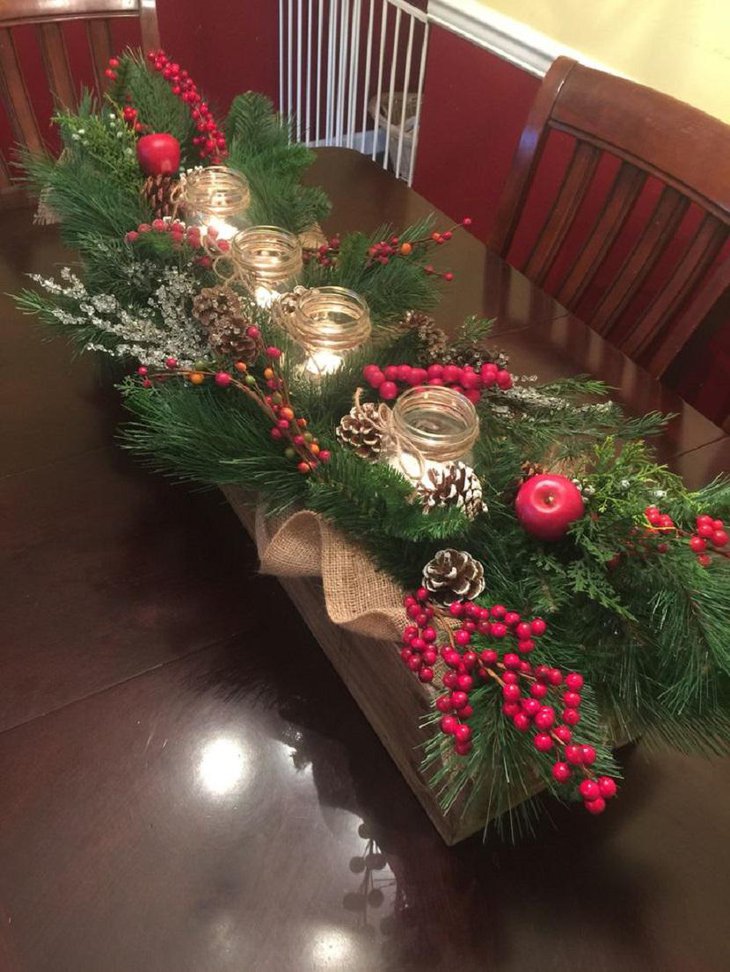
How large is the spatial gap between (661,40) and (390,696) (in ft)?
4.16

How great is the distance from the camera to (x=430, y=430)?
581 millimetres

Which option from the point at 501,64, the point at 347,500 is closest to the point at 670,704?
the point at 347,500

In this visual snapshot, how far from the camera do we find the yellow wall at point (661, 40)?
123 cm

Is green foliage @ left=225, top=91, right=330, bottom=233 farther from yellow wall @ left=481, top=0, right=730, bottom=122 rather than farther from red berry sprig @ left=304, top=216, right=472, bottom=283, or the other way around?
→ yellow wall @ left=481, top=0, right=730, bottom=122

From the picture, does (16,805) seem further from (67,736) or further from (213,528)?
(213,528)

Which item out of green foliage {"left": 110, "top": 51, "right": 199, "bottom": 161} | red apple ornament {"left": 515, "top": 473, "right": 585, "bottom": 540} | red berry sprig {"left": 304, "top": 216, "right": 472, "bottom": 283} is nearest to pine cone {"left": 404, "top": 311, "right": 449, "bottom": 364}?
red berry sprig {"left": 304, "top": 216, "right": 472, "bottom": 283}

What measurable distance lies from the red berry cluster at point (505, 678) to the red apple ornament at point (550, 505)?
63mm

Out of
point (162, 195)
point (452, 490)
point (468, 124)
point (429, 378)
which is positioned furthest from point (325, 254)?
Answer: point (468, 124)

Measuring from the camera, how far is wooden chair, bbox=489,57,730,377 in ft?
2.97

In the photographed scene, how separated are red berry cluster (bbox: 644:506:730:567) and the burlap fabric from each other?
0.18m

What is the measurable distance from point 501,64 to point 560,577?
5.03ft

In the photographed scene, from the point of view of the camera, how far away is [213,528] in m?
0.73

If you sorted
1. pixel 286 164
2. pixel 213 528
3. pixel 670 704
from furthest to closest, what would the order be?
pixel 286 164, pixel 213 528, pixel 670 704

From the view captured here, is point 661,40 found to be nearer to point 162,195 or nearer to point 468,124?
point 468,124
